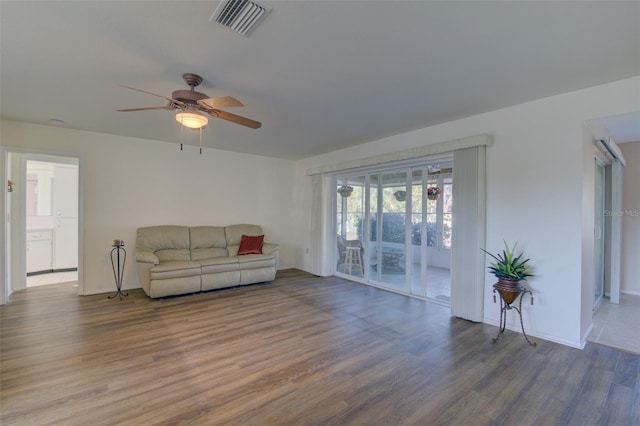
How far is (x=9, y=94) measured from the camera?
2.97 m

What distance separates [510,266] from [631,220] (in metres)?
3.39

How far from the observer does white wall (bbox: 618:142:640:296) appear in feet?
14.4

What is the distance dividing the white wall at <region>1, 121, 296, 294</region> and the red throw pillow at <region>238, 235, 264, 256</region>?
69 cm

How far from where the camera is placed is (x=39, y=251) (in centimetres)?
560

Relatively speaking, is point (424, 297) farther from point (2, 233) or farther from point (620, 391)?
point (2, 233)

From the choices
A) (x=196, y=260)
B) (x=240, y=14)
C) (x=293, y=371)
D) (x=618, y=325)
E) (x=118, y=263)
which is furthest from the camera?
(x=196, y=260)

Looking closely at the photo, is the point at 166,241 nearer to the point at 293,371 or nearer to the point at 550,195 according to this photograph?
the point at 293,371

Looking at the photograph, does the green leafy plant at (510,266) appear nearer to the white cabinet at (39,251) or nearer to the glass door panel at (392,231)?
the glass door panel at (392,231)

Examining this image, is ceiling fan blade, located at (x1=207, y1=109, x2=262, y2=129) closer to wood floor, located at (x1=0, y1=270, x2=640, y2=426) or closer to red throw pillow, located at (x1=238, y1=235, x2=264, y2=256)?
wood floor, located at (x1=0, y1=270, x2=640, y2=426)

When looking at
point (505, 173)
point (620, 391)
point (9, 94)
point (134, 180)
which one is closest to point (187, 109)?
point (9, 94)

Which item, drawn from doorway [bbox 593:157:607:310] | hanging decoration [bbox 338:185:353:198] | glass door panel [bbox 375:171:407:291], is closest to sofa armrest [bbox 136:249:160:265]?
hanging decoration [bbox 338:185:353:198]

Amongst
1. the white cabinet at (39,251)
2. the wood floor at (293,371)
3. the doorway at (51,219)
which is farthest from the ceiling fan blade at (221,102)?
the white cabinet at (39,251)

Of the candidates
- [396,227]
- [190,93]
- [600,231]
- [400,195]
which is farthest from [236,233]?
[600,231]

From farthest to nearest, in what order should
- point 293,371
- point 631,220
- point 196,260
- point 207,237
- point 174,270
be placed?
point 207,237 < point 196,260 < point 631,220 < point 174,270 < point 293,371
